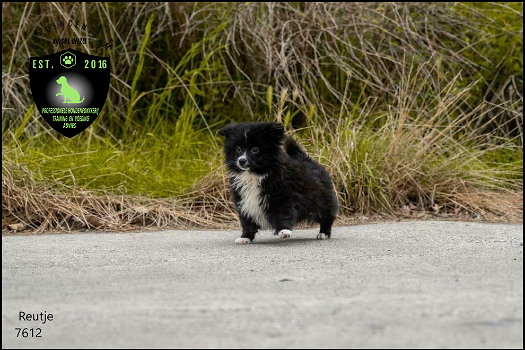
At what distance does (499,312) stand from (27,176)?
4.83 m

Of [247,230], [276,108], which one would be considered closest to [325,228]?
[247,230]

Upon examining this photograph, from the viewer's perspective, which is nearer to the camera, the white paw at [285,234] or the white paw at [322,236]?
the white paw at [285,234]

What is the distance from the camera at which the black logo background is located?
786 cm

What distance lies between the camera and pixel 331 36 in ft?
30.2

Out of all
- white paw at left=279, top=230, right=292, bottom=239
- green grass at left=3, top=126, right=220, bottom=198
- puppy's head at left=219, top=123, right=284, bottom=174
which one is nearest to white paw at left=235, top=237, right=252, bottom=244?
white paw at left=279, top=230, right=292, bottom=239

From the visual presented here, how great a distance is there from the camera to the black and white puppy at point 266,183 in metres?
5.48

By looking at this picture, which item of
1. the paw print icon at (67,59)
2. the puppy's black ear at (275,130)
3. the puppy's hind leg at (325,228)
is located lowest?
the puppy's hind leg at (325,228)

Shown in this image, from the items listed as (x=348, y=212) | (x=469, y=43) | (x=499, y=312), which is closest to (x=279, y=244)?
(x=348, y=212)

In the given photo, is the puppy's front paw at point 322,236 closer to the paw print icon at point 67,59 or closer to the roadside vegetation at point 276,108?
the roadside vegetation at point 276,108

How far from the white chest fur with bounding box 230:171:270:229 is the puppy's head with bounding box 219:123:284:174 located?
0.06 meters

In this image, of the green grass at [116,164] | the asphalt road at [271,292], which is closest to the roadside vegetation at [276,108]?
the green grass at [116,164]

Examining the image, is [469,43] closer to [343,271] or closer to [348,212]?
[348,212]

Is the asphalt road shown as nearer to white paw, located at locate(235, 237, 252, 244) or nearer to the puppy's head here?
white paw, located at locate(235, 237, 252, 244)

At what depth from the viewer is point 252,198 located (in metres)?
5.51
